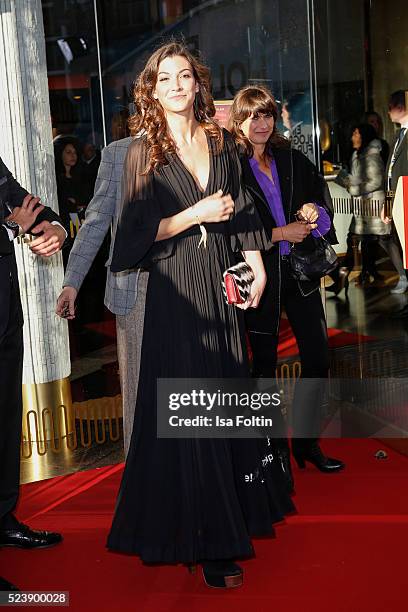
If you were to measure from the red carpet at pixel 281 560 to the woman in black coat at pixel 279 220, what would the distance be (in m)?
0.34

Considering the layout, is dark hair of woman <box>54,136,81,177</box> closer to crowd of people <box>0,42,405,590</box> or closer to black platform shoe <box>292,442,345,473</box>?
crowd of people <box>0,42,405,590</box>

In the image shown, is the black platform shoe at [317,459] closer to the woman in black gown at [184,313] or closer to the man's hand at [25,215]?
the woman in black gown at [184,313]

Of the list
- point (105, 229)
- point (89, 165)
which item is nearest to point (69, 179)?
point (89, 165)

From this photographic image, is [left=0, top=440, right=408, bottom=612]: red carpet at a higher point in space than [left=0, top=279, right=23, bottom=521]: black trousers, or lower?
lower

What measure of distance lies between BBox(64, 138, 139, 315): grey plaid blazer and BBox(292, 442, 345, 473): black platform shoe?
4.47ft

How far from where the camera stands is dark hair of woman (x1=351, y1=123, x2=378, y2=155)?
5.21 metres

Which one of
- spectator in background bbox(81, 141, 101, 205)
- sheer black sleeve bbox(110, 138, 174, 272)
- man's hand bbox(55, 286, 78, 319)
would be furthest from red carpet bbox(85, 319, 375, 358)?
sheer black sleeve bbox(110, 138, 174, 272)

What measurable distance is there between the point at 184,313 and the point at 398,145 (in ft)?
7.52

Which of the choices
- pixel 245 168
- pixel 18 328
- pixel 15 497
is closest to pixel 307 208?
pixel 245 168

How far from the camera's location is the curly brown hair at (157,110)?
3.13 m

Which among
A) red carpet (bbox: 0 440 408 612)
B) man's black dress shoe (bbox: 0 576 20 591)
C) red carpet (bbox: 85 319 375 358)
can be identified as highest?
red carpet (bbox: 85 319 375 358)

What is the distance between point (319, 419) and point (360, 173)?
151cm

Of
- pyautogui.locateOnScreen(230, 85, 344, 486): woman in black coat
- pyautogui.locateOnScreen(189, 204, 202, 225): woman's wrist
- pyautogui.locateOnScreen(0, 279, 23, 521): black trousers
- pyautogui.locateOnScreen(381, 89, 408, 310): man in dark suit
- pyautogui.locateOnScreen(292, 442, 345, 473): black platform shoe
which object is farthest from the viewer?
pyautogui.locateOnScreen(381, 89, 408, 310): man in dark suit

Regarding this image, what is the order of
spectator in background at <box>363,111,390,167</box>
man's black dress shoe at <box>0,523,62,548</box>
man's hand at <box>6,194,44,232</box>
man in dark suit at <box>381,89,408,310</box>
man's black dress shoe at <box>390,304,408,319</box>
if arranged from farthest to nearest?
man's black dress shoe at <box>390,304,408,319</box>
spectator in background at <box>363,111,390,167</box>
man in dark suit at <box>381,89,408,310</box>
man's black dress shoe at <box>0,523,62,548</box>
man's hand at <box>6,194,44,232</box>
